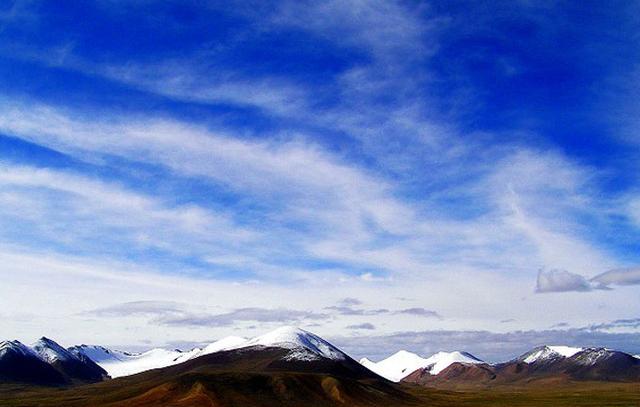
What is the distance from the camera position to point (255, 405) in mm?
199375

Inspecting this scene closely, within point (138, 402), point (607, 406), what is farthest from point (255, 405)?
point (607, 406)

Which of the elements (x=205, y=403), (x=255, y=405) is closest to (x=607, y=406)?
(x=255, y=405)

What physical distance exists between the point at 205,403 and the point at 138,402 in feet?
76.1

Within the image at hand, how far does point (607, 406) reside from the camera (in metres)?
196

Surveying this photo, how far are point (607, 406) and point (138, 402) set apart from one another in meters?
141

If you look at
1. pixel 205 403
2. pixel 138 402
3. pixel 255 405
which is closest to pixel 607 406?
pixel 255 405

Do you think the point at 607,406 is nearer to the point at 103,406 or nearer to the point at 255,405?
the point at 255,405

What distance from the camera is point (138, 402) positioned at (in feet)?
648

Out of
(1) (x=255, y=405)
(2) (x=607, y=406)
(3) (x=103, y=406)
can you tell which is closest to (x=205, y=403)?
(1) (x=255, y=405)

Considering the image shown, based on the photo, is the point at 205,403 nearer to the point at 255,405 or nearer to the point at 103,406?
the point at 255,405

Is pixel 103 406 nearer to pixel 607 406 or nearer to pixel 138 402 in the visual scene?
pixel 138 402

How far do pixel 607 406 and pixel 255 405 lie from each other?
106 m

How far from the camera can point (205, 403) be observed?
190 m

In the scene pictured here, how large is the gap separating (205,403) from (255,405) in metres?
17.1
